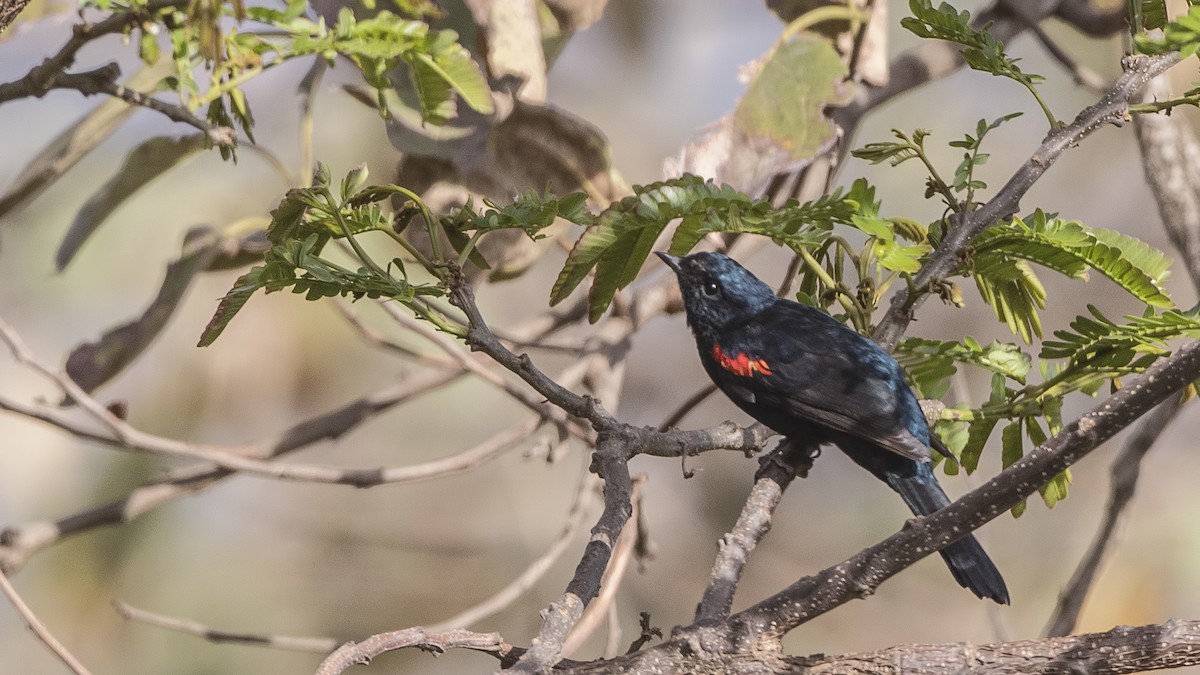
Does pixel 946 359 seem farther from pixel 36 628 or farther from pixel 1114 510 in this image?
pixel 36 628

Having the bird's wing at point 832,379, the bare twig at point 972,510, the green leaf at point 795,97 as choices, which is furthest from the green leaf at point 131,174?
the bare twig at point 972,510

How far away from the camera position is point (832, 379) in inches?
110

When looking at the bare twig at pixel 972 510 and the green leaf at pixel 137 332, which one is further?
the green leaf at pixel 137 332

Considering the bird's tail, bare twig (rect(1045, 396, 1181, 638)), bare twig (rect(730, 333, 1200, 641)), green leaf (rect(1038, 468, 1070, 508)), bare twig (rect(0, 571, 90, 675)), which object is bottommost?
bare twig (rect(0, 571, 90, 675))

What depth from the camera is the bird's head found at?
316 cm

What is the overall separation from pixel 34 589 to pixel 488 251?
356 centimetres

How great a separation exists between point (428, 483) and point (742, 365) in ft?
13.2

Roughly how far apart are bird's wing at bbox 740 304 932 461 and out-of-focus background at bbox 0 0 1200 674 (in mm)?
2752

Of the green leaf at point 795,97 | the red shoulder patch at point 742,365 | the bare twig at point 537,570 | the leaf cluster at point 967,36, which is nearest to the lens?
the leaf cluster at point 967,36

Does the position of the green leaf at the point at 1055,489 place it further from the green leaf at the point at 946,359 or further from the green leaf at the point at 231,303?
the green leaf at the point at 231,303

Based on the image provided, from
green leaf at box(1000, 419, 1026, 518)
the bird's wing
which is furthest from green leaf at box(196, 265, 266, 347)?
green leaf at box(1000, 419, 1026, 518)

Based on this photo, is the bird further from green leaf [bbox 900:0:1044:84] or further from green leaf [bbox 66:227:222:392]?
→ green leaf [bbox 66:227:222:392]

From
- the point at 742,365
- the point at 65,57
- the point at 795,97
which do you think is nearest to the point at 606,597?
the point at 742,365

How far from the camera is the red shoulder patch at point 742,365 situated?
2988 millimetres
